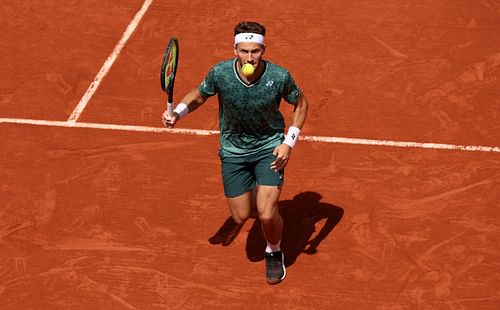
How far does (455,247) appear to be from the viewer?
7422 mm

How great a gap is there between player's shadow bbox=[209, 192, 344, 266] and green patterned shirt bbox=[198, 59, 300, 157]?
118 cm

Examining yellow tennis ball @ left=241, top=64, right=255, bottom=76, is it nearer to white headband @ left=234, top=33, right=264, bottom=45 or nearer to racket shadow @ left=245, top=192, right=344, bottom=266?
white headband @ left=234, top=33, right=264, bottom=45

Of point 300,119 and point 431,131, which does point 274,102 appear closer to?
point 300,119

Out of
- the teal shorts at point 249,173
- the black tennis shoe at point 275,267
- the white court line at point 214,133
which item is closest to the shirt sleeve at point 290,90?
the teal shorts at point 249,173

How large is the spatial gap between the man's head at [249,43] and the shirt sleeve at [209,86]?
35cm

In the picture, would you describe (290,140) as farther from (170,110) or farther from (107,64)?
(107,64)

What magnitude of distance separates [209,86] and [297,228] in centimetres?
197

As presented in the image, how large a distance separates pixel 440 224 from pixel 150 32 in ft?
17.4

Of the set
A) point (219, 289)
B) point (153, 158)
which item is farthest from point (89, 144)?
point (219, 289)

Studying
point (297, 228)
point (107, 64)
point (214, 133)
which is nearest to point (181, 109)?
point (297, 228)

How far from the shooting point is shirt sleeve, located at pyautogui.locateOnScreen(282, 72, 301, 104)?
6.46 metres

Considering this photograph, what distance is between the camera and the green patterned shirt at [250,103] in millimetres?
Answer: 6414

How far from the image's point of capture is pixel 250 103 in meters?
6.44

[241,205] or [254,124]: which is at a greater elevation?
[254,124]
